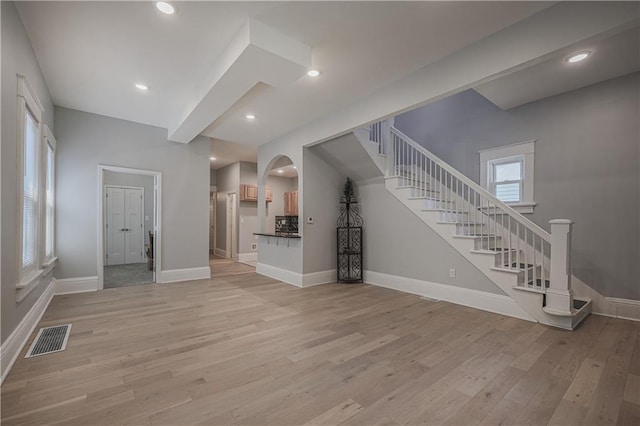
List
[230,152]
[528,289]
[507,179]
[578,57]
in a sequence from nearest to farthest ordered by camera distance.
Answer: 1. [578,57]
2. [528,289]
3. [507,179]
4. [230,152]

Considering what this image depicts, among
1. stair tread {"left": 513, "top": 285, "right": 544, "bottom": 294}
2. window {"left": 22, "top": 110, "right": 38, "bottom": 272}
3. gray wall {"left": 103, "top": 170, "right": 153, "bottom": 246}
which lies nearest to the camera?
window {"left": 22, "top": 110, "right": 38, "bottom": 272}

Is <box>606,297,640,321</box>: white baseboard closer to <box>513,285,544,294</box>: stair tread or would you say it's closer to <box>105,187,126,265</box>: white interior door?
<box>513,285,544,294</box>: stair tread

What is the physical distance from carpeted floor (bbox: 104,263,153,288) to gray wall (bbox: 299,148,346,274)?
315 centimetres

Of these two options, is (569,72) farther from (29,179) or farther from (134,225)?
(134,225)

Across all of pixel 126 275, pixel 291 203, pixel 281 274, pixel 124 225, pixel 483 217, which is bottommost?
pixel 126 275

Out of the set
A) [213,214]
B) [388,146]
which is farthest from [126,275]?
[388,146]

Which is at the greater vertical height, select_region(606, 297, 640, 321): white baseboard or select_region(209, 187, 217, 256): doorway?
select_region(209, 187, 217, 256): doorway

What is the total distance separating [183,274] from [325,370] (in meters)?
4.21

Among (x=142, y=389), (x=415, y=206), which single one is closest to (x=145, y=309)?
(x=142, y=389)

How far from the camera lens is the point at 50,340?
2.71 meters

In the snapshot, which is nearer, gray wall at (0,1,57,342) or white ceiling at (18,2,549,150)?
gray wall at (0,1,57,342)

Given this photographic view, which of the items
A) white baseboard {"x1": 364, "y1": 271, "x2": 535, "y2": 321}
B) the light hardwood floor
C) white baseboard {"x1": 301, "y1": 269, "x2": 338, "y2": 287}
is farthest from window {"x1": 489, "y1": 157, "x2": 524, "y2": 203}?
white baseboard {"x1": 301, "y1": 269, "x2": 338, "y2": 287}

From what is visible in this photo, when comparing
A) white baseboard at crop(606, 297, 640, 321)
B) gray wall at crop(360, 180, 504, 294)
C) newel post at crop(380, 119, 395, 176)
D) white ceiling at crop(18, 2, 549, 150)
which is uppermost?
white ceiling at crop(18, 2, 549, 150)

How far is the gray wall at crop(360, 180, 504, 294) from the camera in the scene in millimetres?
3965
